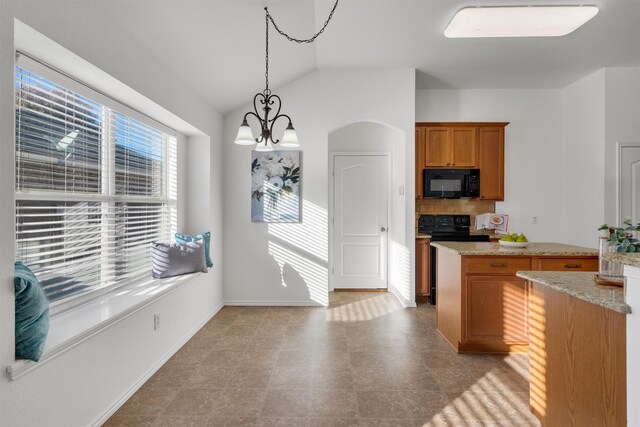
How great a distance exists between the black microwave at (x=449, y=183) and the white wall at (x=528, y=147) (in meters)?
0.60

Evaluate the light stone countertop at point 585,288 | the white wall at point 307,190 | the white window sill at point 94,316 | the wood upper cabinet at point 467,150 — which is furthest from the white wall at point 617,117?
the white window sill at point 94,316

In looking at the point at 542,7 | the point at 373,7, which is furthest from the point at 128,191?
the point at 542,7

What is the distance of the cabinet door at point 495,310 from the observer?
2873mm

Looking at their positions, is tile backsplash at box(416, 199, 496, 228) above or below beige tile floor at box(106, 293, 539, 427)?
above

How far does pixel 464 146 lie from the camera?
4773 mm

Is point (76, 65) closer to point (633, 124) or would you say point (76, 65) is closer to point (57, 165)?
point (57, 165)

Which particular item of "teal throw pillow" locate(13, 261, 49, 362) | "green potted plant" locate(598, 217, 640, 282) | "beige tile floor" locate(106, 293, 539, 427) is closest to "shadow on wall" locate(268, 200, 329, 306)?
"beige tile floor" locate(106, 293, 539, 427)

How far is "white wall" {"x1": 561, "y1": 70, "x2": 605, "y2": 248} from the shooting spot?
438 cm

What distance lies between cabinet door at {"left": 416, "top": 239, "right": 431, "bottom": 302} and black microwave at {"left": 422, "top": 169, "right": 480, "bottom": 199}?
0.68 metres

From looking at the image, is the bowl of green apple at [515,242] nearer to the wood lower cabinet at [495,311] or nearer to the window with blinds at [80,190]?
the wood lower cabinet at [495,311]

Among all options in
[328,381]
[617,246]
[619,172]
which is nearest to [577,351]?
[617,246]

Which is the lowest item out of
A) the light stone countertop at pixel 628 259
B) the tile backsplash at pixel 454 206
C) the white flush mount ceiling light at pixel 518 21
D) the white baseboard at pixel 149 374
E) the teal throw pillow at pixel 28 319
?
the white baseboard at pixel 149 374

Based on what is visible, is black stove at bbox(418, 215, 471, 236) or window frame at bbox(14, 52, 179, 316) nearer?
window frame at bbox(14, 52, 179, 316)

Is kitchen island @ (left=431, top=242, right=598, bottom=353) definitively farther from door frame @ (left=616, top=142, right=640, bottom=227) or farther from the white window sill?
the white window sill
